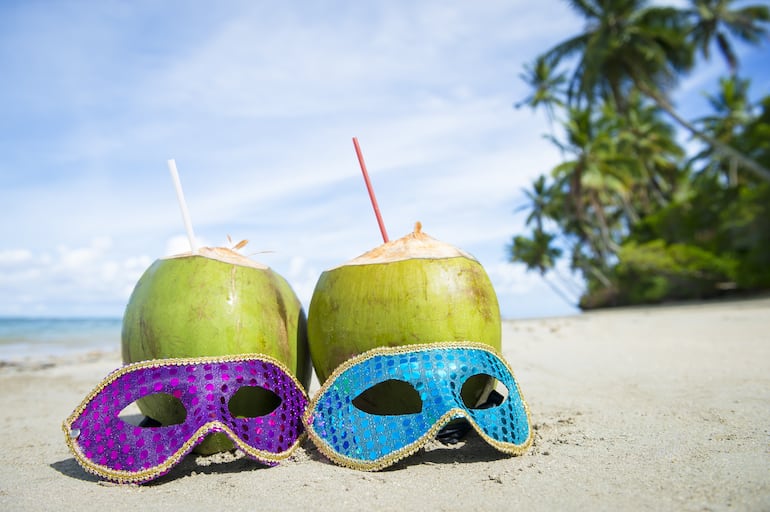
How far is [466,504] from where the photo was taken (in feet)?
6.91

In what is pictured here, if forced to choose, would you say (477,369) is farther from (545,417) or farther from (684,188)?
(684,188)

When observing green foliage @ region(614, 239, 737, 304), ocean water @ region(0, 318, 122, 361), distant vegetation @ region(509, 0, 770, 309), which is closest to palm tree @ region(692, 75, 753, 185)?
distant vegetation @ region(509, 0, 770, 309)

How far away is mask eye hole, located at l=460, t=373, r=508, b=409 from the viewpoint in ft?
9.96

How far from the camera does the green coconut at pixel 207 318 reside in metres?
2.85

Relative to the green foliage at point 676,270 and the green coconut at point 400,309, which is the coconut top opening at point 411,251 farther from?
the green foliage at point 676,270

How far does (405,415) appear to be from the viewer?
2.70 metres

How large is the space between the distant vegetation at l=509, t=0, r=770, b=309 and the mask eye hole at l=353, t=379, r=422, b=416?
21.4 meters

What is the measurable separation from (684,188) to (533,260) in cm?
1056

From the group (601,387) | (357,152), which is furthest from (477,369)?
(601,387)

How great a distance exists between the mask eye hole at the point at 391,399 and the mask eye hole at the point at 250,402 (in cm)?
52

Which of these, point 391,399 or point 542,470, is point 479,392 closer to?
point 391,399

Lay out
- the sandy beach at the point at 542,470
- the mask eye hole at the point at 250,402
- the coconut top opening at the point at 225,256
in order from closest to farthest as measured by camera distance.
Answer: the sandy beach at the point at 542,470, the mask eye hole at the point at 250,402, the coconut top opening at the point at 225,256

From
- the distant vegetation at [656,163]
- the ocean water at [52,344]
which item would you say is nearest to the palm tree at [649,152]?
the distant vegetation at [656,163]

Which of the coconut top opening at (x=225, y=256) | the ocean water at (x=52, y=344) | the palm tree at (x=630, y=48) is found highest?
the palm tree at (x=630, y=48)
